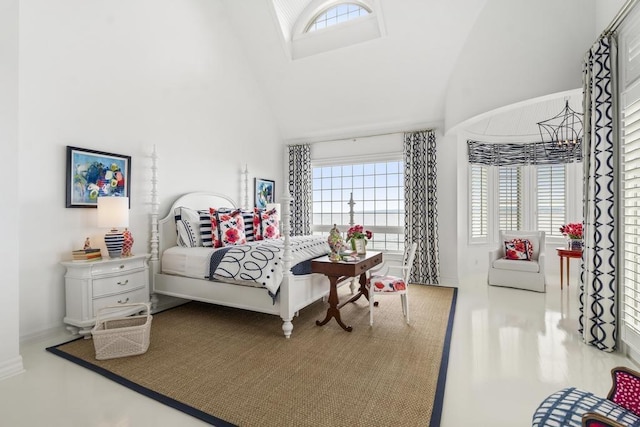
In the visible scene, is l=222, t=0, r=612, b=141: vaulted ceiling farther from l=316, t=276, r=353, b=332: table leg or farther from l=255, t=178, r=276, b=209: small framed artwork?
l=316, t=276, r=353, b=332: table leg

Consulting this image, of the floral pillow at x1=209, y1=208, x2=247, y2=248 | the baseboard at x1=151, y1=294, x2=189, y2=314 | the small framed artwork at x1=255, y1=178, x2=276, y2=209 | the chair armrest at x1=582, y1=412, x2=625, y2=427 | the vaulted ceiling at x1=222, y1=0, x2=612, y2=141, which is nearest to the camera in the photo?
the chair armrest at x1=582, y1=412, x2=625, y2=427

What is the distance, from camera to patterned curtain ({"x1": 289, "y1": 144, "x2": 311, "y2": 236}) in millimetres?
6188

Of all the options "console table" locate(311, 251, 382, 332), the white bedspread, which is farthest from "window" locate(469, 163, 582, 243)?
the white bedspread

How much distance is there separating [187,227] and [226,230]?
49cm

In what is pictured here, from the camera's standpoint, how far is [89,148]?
3.22 m

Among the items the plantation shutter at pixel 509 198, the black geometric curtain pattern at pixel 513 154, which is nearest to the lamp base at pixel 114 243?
the black geometric curtain pattern at pixel 513 154

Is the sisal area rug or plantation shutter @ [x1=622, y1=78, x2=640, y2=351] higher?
plantation shutter @ [x1=622, y1=78, x2=640, y2=351]

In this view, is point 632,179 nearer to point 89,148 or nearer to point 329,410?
point 329,410

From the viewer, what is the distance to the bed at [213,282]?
3008 mm

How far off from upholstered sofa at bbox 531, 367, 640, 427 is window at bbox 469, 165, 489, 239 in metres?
4.66

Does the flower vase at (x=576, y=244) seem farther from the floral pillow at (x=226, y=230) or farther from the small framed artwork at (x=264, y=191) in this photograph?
the small framed artwork at (x=264, y=191)

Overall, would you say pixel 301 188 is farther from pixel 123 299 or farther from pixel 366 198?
pixel 123 299

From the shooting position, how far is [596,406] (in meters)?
1.32

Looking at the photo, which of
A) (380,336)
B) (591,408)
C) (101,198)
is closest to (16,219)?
(101,198)
